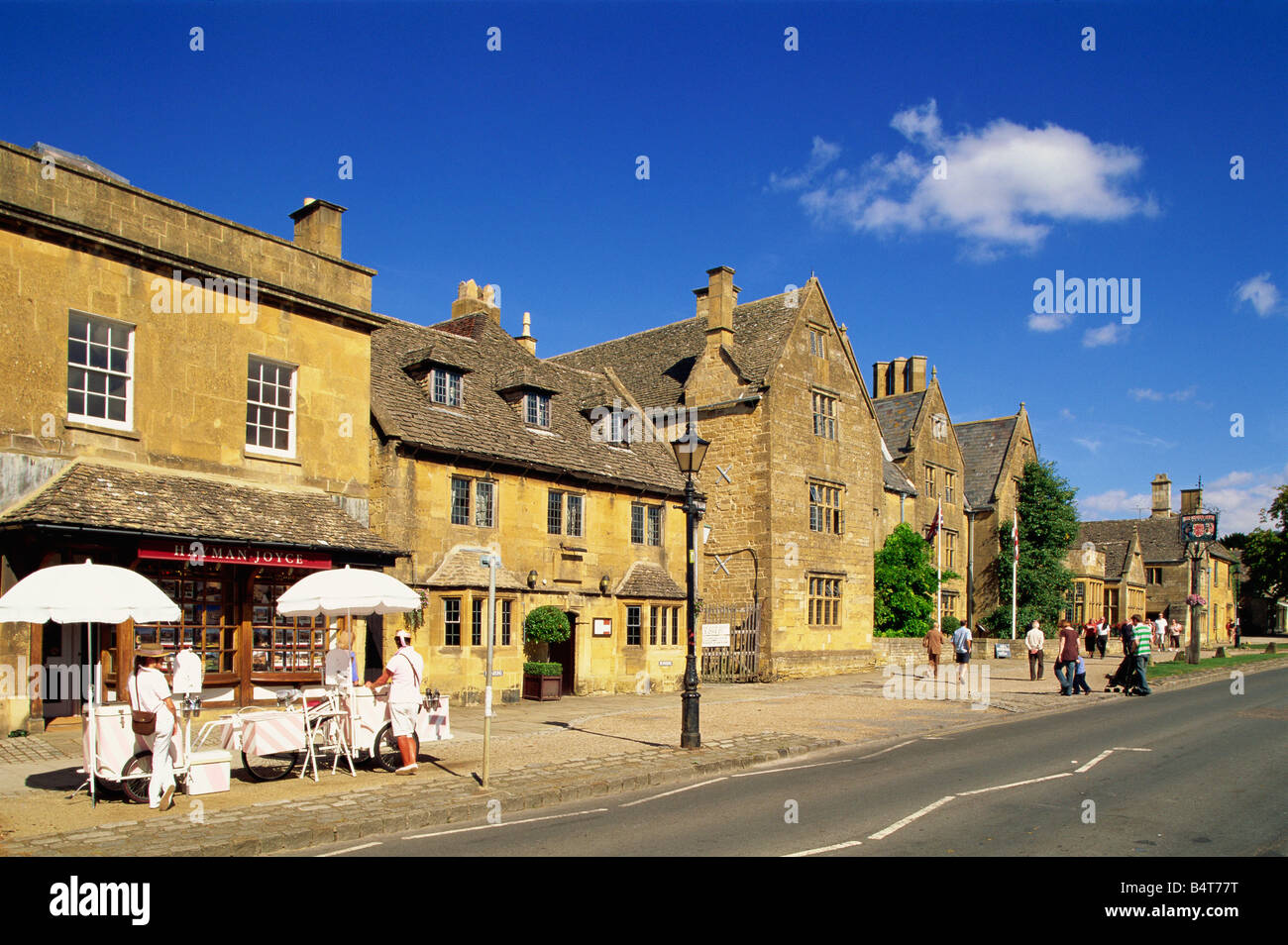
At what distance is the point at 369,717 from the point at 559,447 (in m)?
13.7

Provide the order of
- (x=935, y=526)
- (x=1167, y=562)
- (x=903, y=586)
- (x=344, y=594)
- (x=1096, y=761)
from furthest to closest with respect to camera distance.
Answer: (x=1167, y=562) < (x=935, y=526) < (x=903, y=586) < (x=1096, y=761) < (x=344, y=594)

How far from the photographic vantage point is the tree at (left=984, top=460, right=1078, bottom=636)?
49.4 m

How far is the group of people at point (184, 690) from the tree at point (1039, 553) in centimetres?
3945

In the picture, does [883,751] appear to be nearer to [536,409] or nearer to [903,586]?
[536,409]

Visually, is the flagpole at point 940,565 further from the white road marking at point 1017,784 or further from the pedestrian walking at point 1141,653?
the white road marking at point 1017,784

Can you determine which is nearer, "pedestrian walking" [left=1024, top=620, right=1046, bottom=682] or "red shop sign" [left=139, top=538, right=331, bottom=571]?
"red shop sign" [left=139, top=538, right=331, bottom=571]

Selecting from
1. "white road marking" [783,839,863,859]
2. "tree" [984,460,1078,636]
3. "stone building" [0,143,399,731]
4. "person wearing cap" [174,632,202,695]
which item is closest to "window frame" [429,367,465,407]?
"stone building" [0,143,399,731]

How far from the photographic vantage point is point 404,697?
499 inches

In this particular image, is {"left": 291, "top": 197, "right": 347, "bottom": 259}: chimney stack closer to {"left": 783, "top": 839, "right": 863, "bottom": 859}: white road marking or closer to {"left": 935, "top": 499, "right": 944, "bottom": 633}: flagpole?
{"left": 783, "top": 839, "right": 863, "bottom": 859}: white road marking

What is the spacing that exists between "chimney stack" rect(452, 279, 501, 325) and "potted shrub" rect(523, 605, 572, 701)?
1115 cm

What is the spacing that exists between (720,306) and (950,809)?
2459 centimetres

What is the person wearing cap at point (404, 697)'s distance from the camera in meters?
12.6

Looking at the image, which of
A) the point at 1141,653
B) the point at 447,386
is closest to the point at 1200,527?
the point at 1141,653
